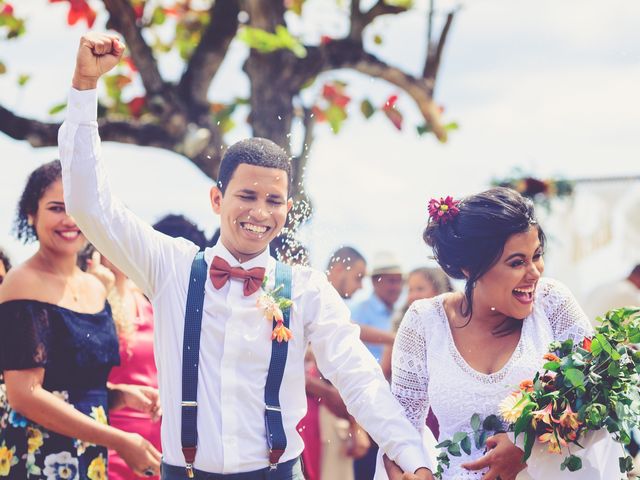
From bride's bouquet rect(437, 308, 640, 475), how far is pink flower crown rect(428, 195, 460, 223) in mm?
698

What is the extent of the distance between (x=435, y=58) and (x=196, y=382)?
4.39m

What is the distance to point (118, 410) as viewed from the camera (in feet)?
14.8

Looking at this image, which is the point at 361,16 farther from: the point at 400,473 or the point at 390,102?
the point at 400,473

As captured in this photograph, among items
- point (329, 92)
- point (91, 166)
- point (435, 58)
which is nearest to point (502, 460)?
point (91, 166)

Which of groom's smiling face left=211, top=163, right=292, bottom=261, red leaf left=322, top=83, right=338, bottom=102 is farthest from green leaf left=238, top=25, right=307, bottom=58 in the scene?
groom's smiling face left=211, top=163, right=292, bottom=261

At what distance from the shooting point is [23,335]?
383 cm

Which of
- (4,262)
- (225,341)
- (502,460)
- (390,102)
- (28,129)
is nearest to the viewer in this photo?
(502,460)

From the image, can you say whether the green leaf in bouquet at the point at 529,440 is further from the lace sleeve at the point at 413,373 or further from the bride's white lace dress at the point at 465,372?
the lace sleeve at the point at 413,373

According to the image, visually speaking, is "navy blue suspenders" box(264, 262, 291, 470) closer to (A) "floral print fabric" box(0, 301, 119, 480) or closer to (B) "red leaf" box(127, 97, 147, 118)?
(A) "floral print fabric" box(0, 301, 119, 480)

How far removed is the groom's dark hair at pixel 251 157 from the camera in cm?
343

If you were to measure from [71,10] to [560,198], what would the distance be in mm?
5029

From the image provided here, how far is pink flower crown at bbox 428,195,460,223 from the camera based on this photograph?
365 cm

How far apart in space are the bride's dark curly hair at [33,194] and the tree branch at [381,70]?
2959 millimetres

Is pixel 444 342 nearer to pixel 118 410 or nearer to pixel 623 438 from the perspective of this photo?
pixel 623 438
